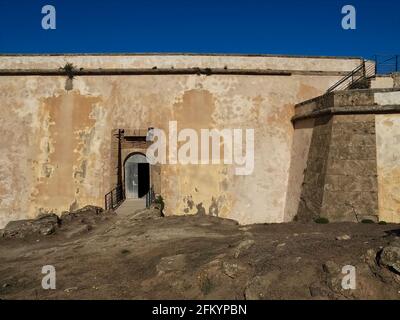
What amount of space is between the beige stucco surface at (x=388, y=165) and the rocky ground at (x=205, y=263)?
932 mm

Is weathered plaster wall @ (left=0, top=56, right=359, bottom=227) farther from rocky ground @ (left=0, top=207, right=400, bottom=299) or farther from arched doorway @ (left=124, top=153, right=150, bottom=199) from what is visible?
rocky ground @ (left=0, top=207, right=400, bottom=299)

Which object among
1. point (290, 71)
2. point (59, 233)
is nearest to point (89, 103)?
point (59, 233)

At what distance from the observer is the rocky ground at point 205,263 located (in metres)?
5.06

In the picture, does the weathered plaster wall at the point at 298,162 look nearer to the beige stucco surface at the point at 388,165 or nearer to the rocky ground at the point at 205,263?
the beige stucco surface at the point at 388,165

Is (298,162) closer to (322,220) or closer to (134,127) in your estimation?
(322,220)

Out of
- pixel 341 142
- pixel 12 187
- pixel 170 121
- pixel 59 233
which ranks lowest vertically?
pixel 59 233

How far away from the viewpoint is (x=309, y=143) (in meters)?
11.9

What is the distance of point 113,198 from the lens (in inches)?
508

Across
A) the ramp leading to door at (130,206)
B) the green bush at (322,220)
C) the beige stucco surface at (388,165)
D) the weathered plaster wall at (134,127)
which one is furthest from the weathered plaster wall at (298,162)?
the ramp leading to door at (130,206)

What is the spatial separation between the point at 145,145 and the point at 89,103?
2.64 m

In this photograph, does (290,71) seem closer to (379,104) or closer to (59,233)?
(379,104)

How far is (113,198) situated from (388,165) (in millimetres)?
9189

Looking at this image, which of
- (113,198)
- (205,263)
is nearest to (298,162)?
(113,198)

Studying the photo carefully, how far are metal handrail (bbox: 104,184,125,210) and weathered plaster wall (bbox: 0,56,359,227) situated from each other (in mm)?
300
